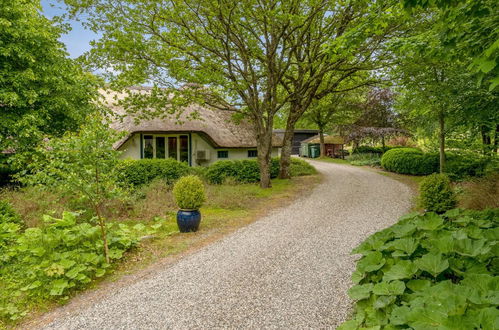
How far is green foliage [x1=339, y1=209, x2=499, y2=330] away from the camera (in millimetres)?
1969

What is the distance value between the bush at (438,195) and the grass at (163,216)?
4490mm

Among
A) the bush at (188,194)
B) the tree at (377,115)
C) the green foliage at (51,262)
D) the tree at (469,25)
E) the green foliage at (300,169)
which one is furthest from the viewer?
the tree at (377,115)

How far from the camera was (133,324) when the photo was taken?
346 centimetres

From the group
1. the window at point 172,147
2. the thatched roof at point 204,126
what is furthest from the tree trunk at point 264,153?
the window at point 172,147

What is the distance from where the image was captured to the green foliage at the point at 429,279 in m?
1.97

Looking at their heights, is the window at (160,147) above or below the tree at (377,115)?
below

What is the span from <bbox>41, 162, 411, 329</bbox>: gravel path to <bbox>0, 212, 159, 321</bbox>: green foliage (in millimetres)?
661

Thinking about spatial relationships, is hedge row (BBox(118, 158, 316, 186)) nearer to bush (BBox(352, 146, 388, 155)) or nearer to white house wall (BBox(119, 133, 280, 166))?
white house wall (BBox(119, 133, 280, 166))

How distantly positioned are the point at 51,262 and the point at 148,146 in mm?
12378

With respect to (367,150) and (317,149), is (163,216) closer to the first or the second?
(367,150)

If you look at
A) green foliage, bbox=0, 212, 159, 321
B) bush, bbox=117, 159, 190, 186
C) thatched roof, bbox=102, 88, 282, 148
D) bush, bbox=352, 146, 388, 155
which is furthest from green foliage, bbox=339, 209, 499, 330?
bush, bbox=352, 146, 388, 155

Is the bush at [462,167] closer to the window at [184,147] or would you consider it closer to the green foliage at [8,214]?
the window at [184,147]

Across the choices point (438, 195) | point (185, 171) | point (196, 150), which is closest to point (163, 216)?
point (185, 171)

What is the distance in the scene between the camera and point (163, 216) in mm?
8336
